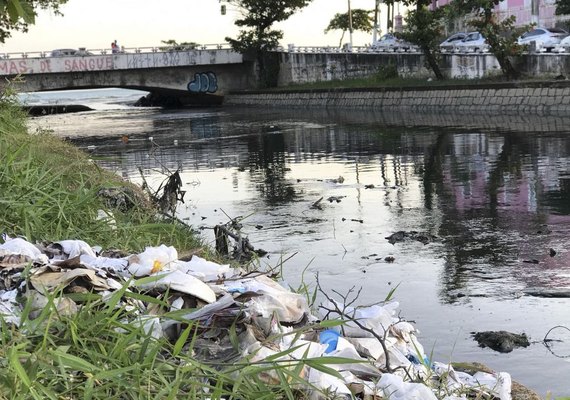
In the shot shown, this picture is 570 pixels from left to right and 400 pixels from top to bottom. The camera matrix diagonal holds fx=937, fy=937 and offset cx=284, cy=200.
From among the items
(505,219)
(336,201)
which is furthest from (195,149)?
(505,219)

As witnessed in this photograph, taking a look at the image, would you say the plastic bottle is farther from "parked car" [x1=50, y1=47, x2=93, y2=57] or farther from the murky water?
"parked car" [x1=50, y1=47, x2=93, y2=57]

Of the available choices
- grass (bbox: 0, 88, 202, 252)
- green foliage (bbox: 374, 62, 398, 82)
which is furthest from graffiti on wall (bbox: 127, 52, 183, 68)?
grass (bbox: 0, 88, 202, 252)

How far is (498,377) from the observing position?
4797 millimetres

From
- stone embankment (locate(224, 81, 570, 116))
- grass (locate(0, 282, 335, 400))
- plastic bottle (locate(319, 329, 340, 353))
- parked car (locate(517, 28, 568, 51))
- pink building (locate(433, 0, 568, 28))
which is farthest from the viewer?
pink building (locate(433, 0, 568, 28))

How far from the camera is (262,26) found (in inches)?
2212

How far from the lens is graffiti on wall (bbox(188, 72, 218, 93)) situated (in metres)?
56.6

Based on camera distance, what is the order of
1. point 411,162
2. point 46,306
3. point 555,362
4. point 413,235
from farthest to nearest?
point 411,162, point 413,235, point 555,362, point 46,306

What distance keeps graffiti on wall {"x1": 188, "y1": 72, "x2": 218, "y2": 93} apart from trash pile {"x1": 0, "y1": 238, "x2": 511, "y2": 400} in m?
51.8

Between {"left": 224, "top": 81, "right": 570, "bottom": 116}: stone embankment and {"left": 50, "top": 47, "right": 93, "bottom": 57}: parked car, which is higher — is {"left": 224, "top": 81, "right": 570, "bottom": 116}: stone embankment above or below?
below

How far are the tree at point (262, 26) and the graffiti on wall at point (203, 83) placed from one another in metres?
2.43

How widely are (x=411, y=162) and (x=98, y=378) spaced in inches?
609

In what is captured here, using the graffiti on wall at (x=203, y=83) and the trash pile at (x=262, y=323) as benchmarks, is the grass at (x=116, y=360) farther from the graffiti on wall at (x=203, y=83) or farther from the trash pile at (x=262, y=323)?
the graffiti on wall at (x=203, y=83)

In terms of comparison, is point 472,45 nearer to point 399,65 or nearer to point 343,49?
point 399,65

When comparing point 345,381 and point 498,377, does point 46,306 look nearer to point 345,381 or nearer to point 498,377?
point 345,381
